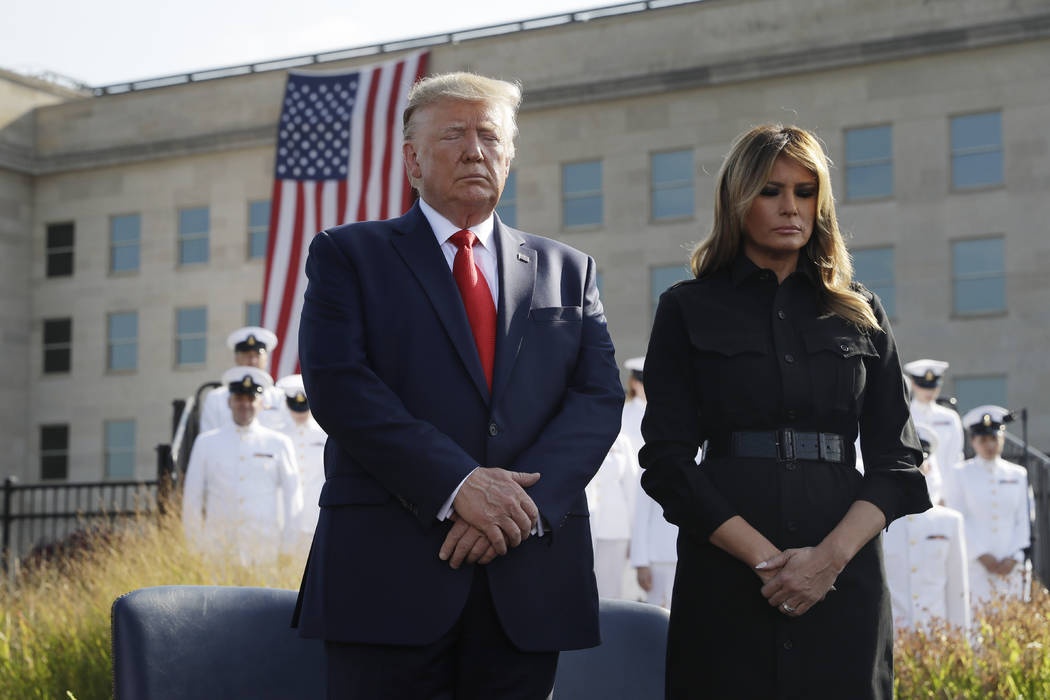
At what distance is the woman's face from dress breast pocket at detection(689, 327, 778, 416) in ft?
0.84

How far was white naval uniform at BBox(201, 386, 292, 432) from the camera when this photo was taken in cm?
1166

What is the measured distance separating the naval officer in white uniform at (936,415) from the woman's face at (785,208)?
996 centimetres

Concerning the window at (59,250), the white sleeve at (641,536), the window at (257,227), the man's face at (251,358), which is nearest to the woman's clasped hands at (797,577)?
the white sleeve at (641,536)

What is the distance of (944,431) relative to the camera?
517 inches

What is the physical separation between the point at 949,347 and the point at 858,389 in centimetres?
2221

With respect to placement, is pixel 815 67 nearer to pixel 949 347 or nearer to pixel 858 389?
pixel 949 347

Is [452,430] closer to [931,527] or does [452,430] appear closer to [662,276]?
[931,527]

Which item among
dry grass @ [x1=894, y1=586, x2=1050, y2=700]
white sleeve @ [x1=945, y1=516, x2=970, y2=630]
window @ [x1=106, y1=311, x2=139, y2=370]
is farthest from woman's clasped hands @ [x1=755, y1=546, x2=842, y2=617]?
window @ [x1=106, y1=311, x2=139, y2=370]

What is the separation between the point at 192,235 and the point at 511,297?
29.9 m

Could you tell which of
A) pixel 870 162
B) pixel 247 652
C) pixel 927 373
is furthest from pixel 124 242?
pixel 247 652

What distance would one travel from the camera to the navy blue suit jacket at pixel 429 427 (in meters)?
2.96

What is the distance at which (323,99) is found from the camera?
790 inches

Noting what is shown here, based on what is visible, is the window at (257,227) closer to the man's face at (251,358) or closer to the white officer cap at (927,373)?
the man's face at (251,358)

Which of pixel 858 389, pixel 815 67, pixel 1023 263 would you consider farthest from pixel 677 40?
pixel 858 389
